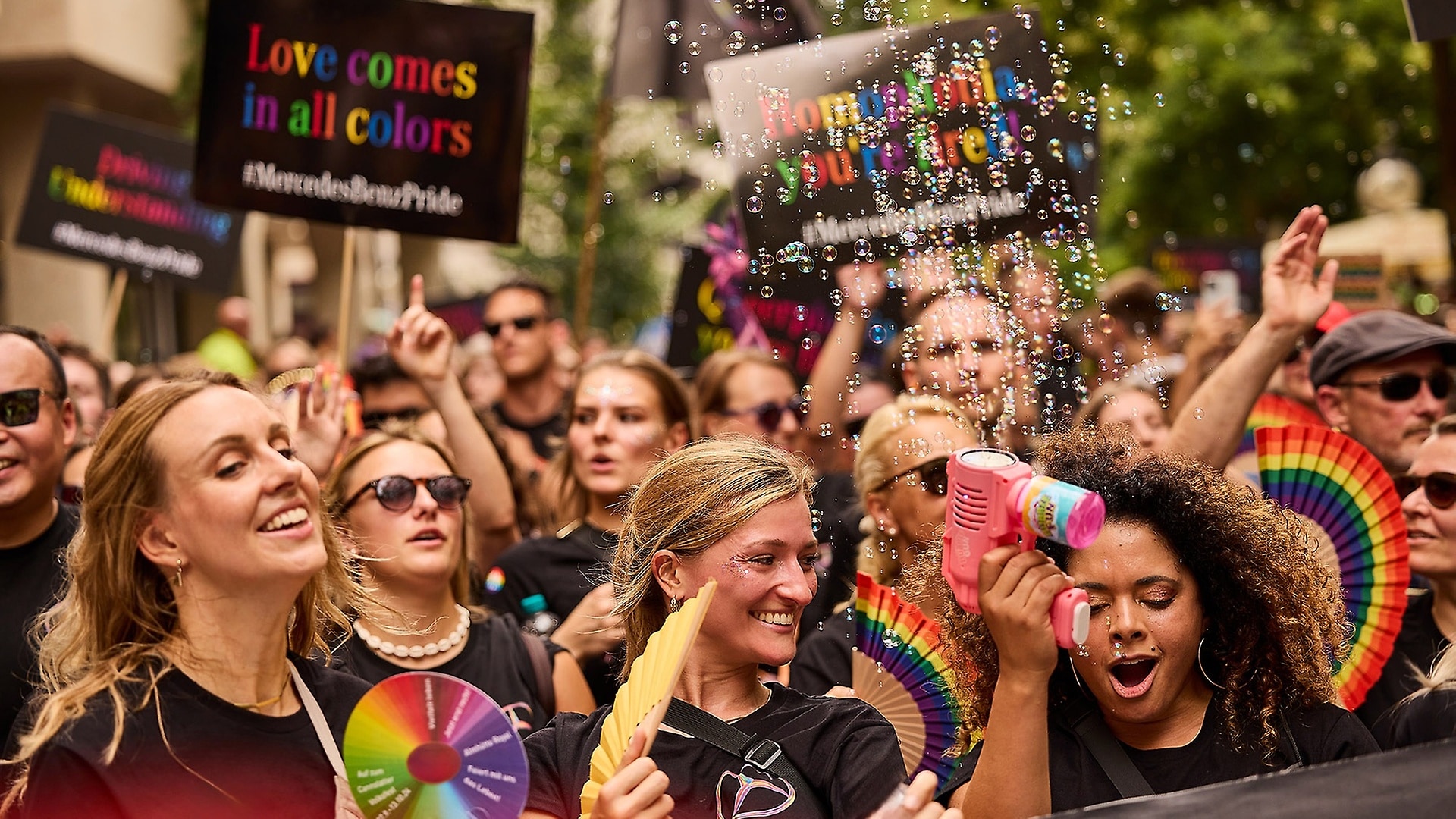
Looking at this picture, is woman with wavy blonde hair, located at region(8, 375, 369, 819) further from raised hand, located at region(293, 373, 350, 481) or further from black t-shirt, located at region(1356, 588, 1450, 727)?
black t-shirt, located at region(1356, 588, 1450, 727)

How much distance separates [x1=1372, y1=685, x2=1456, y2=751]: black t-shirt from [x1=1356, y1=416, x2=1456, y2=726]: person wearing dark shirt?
0.37m

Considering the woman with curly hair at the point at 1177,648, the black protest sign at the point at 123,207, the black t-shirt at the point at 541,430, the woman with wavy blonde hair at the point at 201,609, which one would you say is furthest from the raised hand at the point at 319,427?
the black protest sign at the point at 123,207

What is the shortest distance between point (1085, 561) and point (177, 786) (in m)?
1.72

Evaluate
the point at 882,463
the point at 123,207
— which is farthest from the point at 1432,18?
the point at 123,207

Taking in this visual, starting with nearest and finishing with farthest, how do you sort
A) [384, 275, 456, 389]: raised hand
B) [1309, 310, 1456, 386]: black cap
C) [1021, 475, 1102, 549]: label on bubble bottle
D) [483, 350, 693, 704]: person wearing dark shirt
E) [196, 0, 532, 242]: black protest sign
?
[1021, 475, 1102, 549]: label on bubble bottle, [483, 350, 693, 704]: person wearing dark shirt, [1309, 310, 1456, 386]: black cap, [384, 275, 456, 389]: raised hand, [196, 0, 532, 242]: black protest sign

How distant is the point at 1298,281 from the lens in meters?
4.05

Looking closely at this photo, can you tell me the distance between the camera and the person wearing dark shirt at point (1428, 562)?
3.64 metres

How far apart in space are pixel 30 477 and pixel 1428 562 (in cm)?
348

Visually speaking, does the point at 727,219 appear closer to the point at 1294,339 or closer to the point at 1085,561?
the point at 1294,339

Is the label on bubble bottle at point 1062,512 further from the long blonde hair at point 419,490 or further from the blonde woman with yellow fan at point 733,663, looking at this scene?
the long blonde hair at point 419,490

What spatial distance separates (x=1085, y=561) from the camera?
291 centimetres

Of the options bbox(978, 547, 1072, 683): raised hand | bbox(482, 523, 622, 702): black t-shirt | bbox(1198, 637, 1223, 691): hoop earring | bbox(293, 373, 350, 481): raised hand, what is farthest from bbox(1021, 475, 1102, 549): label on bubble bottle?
bbox(293, 373, 350, 481): raised hand

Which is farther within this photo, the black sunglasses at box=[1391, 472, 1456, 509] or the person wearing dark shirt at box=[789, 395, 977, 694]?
the person wearing dark shirt at box=[789, 395, 977, 694]

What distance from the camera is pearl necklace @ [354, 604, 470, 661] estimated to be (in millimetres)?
3785
